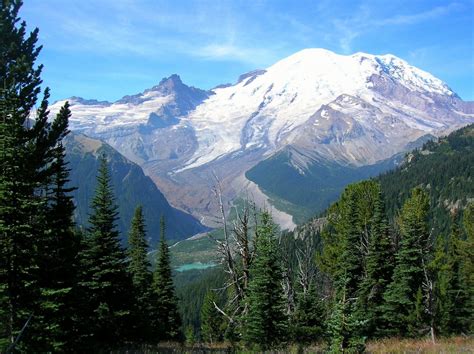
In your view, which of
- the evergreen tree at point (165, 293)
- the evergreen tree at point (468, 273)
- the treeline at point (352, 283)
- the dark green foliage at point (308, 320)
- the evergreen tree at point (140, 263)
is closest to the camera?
the treeline at point (352, 283)

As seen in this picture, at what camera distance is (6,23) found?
97.5 feet

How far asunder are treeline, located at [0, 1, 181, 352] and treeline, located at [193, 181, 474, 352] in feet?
28.7

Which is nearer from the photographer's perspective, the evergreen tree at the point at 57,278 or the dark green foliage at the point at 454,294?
the evergreen tree at the point at 57,278

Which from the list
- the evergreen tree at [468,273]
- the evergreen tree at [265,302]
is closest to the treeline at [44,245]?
the evergreen tree at [265,302]

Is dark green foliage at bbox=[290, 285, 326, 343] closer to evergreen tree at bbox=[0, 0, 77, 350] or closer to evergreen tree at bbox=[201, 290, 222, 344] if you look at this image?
→ evergreen tree at bbox=[0, 0, 77, 350]

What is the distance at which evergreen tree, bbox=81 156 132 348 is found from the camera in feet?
112

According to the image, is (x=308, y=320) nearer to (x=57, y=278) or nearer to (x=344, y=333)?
(x=344, y=333)

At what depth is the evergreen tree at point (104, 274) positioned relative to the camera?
3409cm

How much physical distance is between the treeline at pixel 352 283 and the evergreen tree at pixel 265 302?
0.06 meters

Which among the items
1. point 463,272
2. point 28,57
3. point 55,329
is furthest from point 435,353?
point 463,272

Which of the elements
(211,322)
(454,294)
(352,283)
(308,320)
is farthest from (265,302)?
(211,322)

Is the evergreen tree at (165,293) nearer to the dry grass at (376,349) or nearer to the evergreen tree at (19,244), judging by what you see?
the dry grass at (376,349)

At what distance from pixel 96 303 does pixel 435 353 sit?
24.3 meters

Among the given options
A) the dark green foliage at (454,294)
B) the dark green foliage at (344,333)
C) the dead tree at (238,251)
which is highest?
the dead tree at (238,251)
